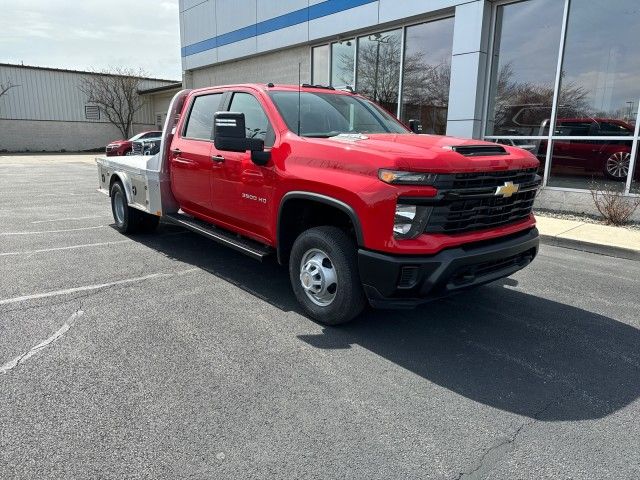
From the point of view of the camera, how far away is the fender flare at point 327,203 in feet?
11.7

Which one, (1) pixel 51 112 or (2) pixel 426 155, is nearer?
(2) pixel 426 155

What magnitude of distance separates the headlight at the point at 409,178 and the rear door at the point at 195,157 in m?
2.50

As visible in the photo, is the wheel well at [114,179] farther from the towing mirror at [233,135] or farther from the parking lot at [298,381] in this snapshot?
the towing mirror at [233,135]

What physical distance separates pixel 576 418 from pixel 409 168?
1865 mm

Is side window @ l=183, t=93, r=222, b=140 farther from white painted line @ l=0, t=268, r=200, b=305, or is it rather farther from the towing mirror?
white painted line @ l=0, t=268, r=200, b=305

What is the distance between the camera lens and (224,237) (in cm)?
518

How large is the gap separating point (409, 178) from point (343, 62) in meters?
11.6

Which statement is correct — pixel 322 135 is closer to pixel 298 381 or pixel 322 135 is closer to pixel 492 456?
pixel 298 381

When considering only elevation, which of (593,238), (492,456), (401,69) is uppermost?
(401,69)

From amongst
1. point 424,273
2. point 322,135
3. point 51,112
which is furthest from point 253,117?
point 51,112

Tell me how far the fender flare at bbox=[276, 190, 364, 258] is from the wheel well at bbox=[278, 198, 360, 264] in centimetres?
2

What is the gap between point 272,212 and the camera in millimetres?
4406

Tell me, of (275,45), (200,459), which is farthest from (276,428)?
(275,45)

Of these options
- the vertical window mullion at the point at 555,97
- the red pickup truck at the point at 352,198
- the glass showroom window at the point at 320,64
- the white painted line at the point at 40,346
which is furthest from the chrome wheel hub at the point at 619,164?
the white painted line at the point at 40,346
